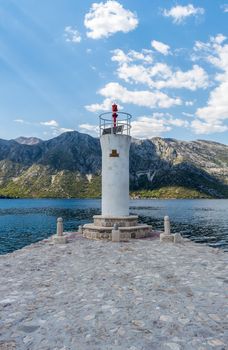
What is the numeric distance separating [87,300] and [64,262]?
6.02 meters

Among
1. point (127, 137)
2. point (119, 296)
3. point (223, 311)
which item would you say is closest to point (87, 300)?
point (119, 296)

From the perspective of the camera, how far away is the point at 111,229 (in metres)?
22.4

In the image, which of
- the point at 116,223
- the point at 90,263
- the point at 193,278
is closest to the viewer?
the point at 193,278

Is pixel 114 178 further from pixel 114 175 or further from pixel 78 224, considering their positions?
pixel 78 224

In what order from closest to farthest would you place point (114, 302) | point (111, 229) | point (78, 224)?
1. point (114, 302)
2. point (111, 229)
3. point (78, 224)

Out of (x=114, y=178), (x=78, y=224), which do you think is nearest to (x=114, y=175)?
(x=114, y=178)

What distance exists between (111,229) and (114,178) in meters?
4.33

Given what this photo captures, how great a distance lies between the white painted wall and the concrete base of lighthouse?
89cm

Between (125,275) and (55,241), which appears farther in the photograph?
(55,241)

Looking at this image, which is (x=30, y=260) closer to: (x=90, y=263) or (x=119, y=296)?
(x=90, y=263)

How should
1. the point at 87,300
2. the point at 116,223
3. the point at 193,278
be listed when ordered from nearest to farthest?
the point at 87,300 < the point at 193,278 < the point at 116,223

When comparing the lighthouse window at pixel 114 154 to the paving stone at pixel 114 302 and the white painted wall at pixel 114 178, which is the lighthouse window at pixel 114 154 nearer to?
the white painted wall at pixel 114 178

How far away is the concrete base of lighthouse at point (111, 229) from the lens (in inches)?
886

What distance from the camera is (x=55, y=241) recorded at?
21562mm
